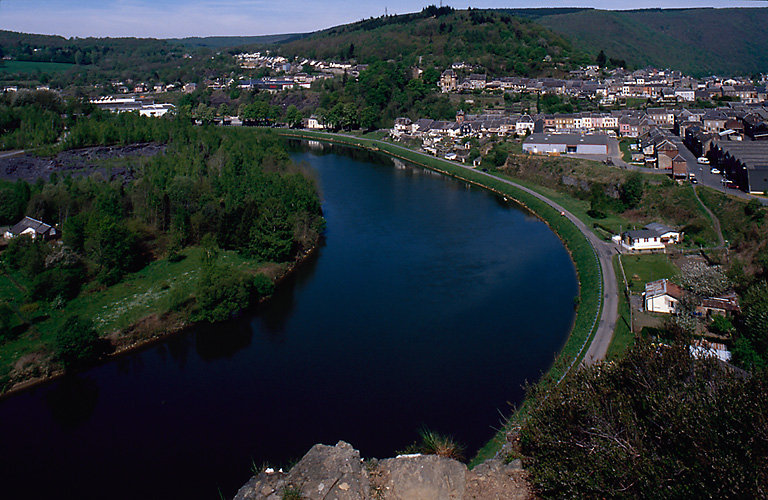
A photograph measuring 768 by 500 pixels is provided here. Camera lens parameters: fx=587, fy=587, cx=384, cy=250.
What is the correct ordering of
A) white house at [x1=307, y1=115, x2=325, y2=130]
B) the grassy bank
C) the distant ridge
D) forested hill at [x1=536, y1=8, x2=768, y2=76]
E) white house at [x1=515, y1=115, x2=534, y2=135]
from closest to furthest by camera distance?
1. the grassy bank
2. white house at [x1=515, y1=115, x2=534, y2=135]
3. white house at [x1=307, y1=115, x2=325, y2=130]
4. forested hill at [x1=536, y1=8, x2=768, y2=76]
5. the distant ridge

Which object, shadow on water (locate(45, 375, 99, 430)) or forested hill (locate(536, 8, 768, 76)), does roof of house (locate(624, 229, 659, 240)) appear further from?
forested hill (locate(536, 8, 768, 76))

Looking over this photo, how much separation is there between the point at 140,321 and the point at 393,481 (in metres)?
5.24

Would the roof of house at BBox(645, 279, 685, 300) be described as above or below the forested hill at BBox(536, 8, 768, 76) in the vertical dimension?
below

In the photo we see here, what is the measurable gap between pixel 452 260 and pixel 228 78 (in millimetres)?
29181

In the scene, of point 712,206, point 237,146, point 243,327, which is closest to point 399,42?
point 237,146

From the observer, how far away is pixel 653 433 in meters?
3.60

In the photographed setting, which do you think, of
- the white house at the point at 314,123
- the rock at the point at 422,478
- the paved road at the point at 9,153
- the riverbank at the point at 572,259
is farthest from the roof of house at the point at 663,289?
the white house at the point at 314,123

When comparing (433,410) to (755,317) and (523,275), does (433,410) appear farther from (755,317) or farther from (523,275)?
(523,275)

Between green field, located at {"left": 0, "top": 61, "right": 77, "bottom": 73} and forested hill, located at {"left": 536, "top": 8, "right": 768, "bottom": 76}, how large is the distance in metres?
33.5

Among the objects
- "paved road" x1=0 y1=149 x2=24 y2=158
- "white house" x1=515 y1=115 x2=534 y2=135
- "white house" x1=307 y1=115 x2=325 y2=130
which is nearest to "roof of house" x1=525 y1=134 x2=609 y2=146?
"white house" x1=515 y1=115 x2=534 y2=135

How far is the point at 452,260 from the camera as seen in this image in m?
10.2

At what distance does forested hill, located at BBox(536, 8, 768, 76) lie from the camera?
3869 cm

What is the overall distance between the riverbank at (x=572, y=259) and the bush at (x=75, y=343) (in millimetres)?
4807

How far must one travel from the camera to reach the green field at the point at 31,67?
117ft
